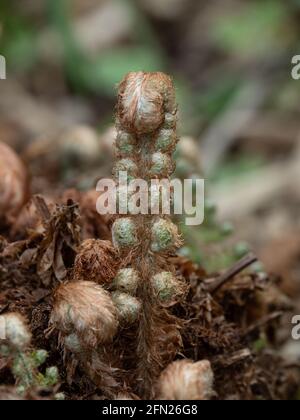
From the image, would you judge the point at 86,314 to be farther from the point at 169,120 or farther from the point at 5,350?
the point at 169,120

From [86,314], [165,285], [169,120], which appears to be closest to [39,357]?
[86,314]

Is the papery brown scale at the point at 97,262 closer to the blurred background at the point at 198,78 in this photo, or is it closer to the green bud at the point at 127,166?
the green bud at the point at 127,166

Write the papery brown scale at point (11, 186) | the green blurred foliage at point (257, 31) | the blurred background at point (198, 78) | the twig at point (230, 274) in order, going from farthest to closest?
the green blurred foliage at point (257, 31) → the blurred background at point (198, 78) → the papery brown scale at point (11, 186) → the twig at point (230, 274)

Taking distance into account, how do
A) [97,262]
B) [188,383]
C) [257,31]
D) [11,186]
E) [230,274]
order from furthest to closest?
[257,31] < [11,186] < [230,274] < [97,262] < [188,383]

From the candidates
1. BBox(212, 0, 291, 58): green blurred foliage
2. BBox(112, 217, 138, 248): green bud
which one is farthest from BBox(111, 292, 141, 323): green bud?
BBox(212, 0, 291, 58): green blurred foliage

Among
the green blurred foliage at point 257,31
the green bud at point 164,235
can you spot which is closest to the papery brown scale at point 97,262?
the green bud at point 164,235

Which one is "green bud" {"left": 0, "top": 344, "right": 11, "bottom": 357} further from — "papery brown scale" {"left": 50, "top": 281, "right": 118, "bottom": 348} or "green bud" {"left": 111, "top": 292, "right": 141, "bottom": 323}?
"green bud" {"left": 111, "top": 292, "right": 141, "bottom": 323}
